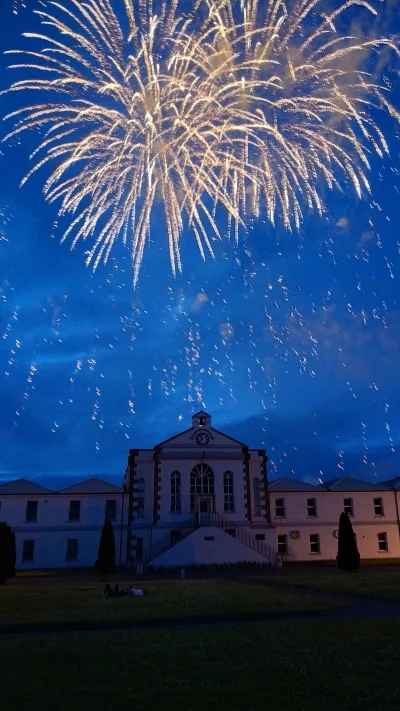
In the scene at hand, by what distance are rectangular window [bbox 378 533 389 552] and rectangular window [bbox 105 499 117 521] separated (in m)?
22.9

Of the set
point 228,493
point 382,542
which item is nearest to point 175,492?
point 228,493

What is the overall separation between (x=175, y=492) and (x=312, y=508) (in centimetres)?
1253

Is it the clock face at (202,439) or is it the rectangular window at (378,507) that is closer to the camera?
the clock face at (202,439)

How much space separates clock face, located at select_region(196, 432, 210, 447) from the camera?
150 ft

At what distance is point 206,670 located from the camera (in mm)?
9570

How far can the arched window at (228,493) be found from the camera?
1748 inches

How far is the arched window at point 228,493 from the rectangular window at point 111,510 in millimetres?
8949

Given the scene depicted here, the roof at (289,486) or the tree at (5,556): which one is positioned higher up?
the roof at (289,486)

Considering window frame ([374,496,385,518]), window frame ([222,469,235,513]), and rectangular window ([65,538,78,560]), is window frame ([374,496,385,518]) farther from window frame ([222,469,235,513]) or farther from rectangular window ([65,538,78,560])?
rectangular window ([65,538,78,560])

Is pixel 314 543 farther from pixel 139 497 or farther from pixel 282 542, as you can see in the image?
pixel 139 497

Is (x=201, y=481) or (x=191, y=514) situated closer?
(x=191, y=514)

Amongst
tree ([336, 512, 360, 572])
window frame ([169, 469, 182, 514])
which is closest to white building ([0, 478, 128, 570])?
window frame ([169, 469, 182, 514])

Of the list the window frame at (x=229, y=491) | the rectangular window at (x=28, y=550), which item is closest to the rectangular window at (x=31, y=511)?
the rectangular window at (x=28, y=550)

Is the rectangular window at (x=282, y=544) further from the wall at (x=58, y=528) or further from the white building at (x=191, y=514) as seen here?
the wall at (x=58, y=528)
